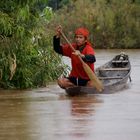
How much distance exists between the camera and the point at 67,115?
38.4 feet

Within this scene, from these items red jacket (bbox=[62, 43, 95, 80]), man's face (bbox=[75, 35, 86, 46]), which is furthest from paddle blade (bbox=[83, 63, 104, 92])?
man's face (bbox=[75, 35, 86, 46])

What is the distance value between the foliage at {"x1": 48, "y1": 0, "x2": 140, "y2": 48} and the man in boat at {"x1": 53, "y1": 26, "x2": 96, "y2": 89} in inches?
1203

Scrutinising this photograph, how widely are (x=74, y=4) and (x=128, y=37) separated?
14.9 feet

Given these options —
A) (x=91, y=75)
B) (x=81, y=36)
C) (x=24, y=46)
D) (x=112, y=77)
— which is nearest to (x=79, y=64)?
(x=91, y=75)

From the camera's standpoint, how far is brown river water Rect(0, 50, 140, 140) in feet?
32.2

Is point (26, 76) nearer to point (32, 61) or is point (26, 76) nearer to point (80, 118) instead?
point (32, 61)

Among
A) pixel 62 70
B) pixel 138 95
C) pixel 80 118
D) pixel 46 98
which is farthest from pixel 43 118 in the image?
pixel 62 70

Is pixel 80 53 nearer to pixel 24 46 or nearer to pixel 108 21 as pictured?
pixel 24 46

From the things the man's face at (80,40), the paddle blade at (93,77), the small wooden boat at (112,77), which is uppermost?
the man's face at (80,40)

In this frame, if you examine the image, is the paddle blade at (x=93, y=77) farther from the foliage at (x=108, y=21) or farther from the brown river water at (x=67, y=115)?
the foliage at (x=108, y=21)

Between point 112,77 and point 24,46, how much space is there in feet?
7.47

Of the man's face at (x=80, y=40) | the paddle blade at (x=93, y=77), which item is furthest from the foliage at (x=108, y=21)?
the paddle blade at (x=93, y=77)

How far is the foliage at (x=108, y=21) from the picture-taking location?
151 ft

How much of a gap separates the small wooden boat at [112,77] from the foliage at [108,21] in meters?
25.5
